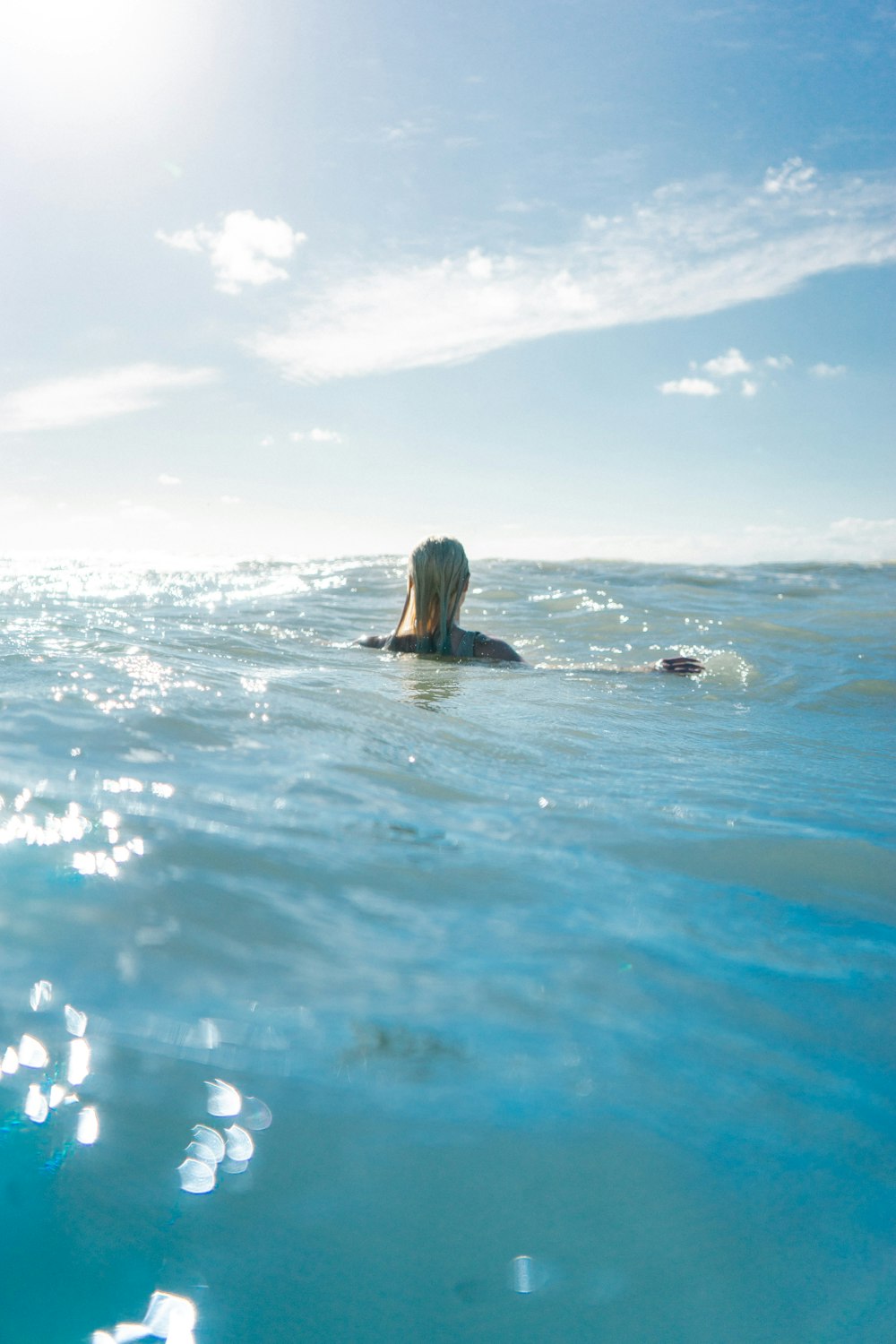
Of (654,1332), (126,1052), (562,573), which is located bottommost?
(654,1332)

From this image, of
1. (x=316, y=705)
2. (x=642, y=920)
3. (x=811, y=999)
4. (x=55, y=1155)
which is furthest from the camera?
(x=316, y=705)

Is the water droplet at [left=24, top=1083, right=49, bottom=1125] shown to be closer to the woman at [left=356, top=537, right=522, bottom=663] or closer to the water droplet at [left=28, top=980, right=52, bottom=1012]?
the water droplet at [left=28, top=980, right=52, bottom=1012]

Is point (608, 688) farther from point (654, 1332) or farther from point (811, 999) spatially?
point (654, 1332)

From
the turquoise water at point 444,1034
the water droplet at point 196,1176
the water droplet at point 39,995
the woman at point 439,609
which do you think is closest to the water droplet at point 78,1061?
the turquoise water at point 444,1034

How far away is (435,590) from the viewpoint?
6.94 meters

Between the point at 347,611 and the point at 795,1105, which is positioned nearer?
the point at 795,1105

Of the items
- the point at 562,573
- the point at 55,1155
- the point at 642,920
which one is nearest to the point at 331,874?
the point at 642,920

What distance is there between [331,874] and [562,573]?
19646 millimetres

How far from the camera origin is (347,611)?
12781 mm

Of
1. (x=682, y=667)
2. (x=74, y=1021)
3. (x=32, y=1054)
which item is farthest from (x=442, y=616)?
(x=32, y=1054)

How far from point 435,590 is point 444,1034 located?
5454 millimetres

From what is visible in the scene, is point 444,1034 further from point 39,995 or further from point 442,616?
point 442,616

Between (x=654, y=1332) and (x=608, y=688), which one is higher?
(x=608, y=688)

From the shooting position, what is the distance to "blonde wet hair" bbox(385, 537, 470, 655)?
675 cm
